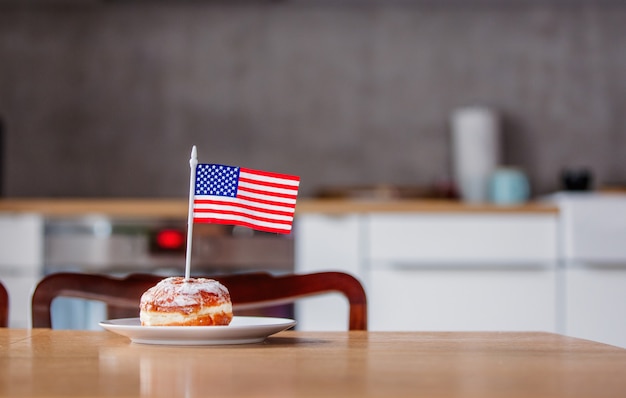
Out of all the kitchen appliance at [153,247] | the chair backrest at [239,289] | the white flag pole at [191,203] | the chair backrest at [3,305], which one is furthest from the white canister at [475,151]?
the white flag pole at [191,203]

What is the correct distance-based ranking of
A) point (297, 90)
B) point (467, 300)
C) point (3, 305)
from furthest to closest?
point (297, 90) → point (467, 300) → point (3, 305)

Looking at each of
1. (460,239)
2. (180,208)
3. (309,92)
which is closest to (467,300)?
(460,239)

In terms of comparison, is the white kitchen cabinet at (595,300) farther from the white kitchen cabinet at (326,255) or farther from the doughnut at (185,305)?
the doughnut at (185,305)

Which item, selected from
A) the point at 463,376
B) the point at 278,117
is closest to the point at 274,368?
the point at 463,376

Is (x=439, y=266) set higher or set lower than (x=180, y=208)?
lower

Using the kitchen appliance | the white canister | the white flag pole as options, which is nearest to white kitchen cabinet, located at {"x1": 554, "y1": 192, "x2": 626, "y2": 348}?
the white canister

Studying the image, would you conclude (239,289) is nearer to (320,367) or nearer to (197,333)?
(197,333)

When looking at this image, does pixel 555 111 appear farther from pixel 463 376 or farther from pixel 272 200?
pixel 463 376
